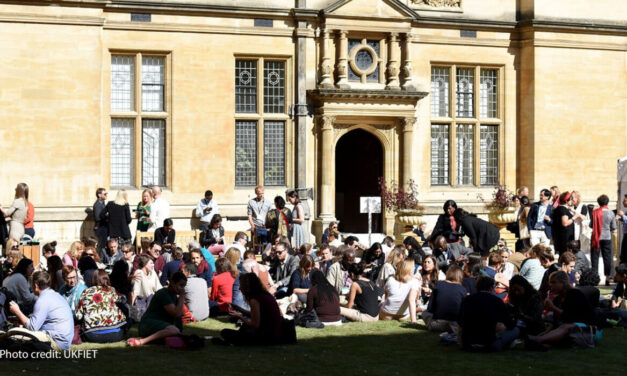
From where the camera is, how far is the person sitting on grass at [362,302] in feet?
48.7

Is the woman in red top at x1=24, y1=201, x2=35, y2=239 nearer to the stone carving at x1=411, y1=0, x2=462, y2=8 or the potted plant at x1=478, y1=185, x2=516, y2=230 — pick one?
the potted plant at x1=478, y1=185, x2=516, y2=230

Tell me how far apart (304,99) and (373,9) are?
2879 mm

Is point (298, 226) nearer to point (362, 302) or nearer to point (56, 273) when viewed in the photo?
point (362, 302)

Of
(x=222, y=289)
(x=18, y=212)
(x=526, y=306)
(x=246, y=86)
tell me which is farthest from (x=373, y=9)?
(x=526, y=306)

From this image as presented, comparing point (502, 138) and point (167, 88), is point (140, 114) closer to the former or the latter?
point (167, 88)

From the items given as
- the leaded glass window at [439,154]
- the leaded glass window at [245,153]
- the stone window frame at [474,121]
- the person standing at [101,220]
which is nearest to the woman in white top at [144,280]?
the person standing at [101,220]

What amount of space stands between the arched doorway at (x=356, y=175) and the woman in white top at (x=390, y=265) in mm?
9380

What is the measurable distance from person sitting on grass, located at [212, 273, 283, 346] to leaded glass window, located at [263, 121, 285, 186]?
12.2 meters

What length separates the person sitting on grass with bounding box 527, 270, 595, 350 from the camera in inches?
487

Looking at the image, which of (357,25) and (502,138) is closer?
(357,25)

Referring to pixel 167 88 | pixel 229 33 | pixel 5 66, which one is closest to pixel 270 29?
pixel 229 33

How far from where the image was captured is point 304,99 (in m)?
24.8

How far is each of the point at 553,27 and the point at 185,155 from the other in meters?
10.3

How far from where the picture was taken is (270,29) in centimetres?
2434
